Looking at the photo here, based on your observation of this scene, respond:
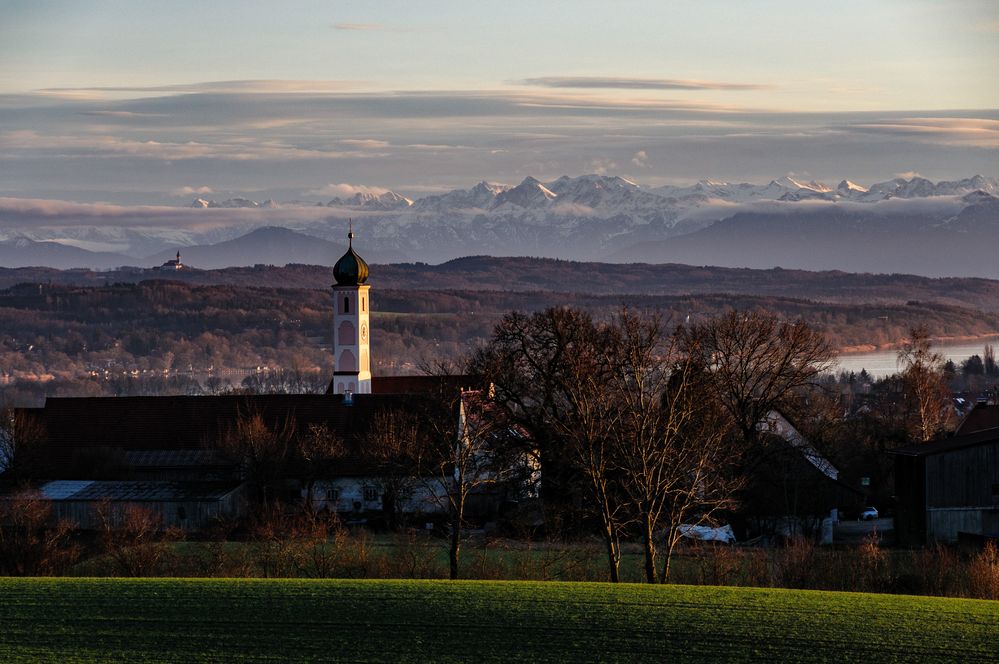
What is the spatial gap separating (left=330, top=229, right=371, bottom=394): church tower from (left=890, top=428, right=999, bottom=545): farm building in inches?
A: 1466

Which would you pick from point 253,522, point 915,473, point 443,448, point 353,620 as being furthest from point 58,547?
point 915,473

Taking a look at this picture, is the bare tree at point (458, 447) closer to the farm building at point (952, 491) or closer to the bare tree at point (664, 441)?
the bare tree at point (664, 441)

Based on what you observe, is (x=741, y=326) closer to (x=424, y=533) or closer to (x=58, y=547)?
(x=424, y=533)

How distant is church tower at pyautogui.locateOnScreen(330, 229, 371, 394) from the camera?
80.7 metres

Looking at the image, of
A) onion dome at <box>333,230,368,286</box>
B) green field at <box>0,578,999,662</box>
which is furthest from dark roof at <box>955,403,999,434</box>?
green field at <box>0,578,999,662</box>

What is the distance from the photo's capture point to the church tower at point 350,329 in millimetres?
80688

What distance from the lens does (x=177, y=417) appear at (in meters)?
65.6

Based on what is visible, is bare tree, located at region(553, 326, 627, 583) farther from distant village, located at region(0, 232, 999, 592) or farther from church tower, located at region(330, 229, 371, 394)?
church tower, located at region(330, 229, 371, 394)

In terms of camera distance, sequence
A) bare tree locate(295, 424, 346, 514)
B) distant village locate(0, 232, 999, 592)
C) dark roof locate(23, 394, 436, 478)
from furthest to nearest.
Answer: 1. dark roof locate(23, 394, 436, 478)
2. bare tree locate(295, 424, 346, 514)
3. distant village locate(0, 232, 999, 592)

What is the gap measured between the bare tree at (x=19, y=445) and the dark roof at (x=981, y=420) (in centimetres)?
3533

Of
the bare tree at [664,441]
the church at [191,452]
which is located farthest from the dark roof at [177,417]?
the bare tree at [664,441]

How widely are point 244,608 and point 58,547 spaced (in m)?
13.9

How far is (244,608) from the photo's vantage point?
29531 millimetres

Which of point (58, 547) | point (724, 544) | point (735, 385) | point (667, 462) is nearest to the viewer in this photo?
point (667, 462)
